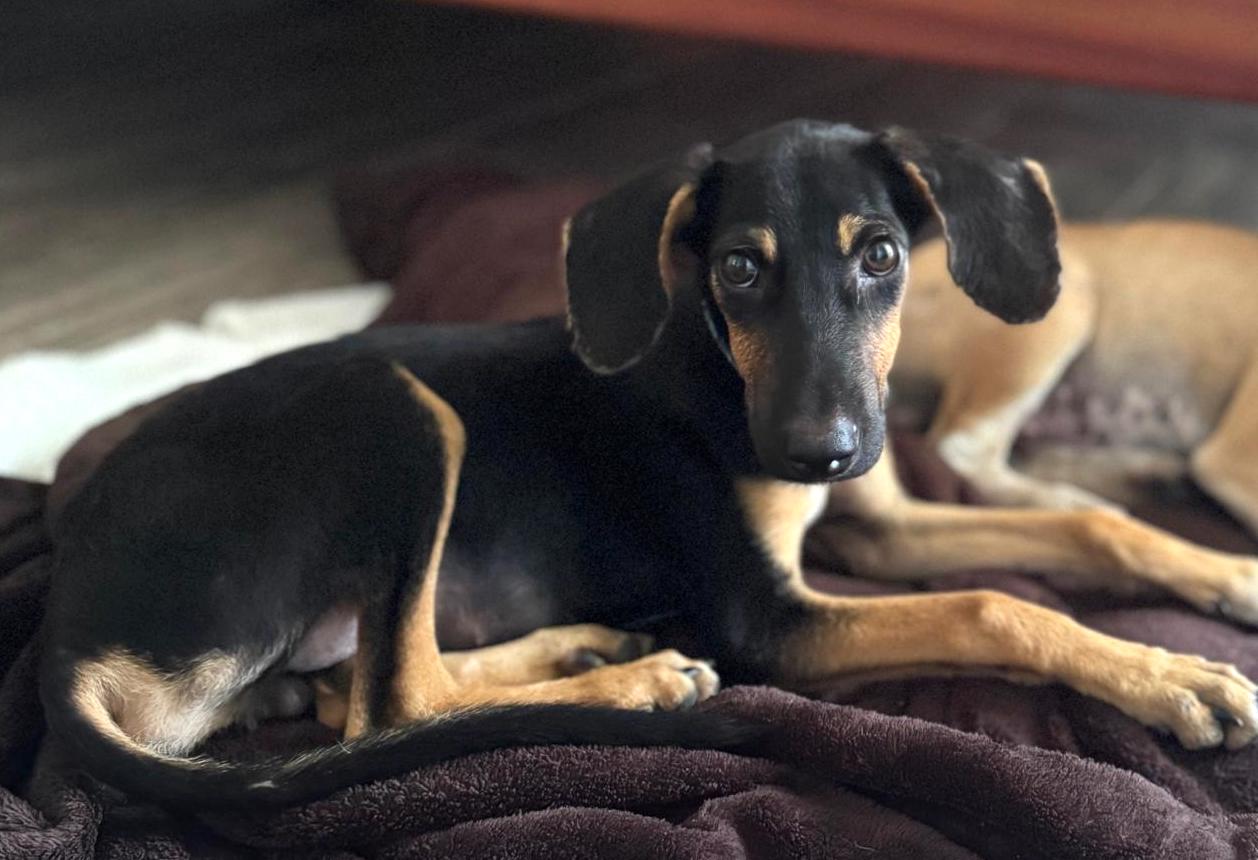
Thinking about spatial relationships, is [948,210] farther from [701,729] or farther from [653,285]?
[701,729]

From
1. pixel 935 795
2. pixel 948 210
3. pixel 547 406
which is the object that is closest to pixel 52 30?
pixel 547 406

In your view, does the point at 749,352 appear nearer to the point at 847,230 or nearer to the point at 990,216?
the point at 847,230

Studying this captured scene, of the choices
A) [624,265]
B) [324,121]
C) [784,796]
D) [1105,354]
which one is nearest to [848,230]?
[624,265]

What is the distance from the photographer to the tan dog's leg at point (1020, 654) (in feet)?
6.08

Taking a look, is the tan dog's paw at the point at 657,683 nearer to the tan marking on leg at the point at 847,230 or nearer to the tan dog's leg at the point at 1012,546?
the tan dog's leg at the point at 1012,546

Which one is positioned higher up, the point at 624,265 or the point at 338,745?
the point at 624,265

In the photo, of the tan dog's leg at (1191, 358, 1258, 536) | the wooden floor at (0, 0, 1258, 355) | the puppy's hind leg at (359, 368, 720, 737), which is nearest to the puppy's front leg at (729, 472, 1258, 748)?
the puppy's hind leg at (359, 368, 720, 737)

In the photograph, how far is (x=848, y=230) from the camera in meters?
1.86

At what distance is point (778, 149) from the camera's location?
77.2 inches

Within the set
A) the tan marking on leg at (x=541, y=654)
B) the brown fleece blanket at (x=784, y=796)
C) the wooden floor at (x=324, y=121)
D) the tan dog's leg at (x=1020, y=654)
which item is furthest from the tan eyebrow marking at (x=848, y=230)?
the wooden floor at (x=324, y=121)

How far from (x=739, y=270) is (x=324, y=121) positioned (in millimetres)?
3944

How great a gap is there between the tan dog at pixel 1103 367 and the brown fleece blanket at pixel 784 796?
2.19ft

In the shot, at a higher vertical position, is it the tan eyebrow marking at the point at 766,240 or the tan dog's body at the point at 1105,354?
the tan eyebrow marking at the point at 766,240

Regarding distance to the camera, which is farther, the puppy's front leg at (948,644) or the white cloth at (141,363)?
the white cloth at (141,363)
